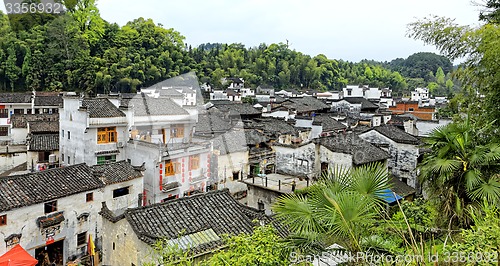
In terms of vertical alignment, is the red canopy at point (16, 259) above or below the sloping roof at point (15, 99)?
below

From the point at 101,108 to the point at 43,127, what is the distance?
741 centimetres

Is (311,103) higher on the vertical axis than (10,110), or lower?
higher

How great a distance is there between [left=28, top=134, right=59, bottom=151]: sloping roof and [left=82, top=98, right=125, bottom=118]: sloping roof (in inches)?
162

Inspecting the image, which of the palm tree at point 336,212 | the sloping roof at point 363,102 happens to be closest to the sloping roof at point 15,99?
the sloping roof at point 363,102

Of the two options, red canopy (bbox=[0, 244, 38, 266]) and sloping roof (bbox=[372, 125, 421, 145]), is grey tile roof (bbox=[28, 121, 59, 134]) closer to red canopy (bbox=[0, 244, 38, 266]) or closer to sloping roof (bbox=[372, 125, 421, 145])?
red canopy (bbox=[0, 244, 38, 266])

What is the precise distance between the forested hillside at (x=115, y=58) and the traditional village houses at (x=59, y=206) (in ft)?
97.1

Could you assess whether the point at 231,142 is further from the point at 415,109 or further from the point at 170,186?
the point at 415,109

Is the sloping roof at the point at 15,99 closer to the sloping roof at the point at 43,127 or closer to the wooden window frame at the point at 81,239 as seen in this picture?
the sloping roof at the point at 43,127

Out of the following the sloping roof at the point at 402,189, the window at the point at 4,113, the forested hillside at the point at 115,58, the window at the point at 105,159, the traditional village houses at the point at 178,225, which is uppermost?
the forested hillside at the point at 115,58

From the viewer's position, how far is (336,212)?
3.84 m

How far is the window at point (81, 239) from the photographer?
475 inches

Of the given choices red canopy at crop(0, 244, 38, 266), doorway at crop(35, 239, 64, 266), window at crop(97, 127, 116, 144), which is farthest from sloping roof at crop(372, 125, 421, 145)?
red canopy at crop(0, 244, 38, 266)

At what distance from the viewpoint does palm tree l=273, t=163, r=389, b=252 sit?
151 inches

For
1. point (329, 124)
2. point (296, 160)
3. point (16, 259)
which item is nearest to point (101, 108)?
point (16, 259)
